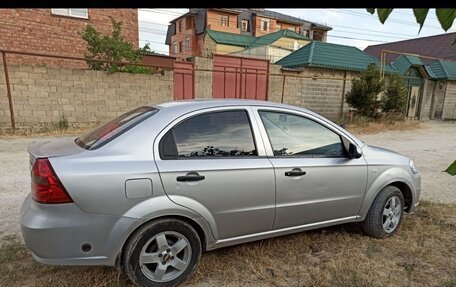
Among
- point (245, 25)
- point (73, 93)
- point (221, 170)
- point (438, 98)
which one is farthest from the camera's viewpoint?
point (245, 25)

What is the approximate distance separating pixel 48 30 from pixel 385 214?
568 inches

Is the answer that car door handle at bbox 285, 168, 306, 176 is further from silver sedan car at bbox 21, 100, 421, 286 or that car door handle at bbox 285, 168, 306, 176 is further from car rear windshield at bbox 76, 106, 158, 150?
car rear windshield at bbox 76, 106, 158, 150

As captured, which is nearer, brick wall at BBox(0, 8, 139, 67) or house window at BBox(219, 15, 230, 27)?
brick wall at BBox(0, 8, 139, 67)

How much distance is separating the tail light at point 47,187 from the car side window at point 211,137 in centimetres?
74

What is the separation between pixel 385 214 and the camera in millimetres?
3434

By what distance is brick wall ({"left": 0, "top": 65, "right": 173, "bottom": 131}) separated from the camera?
899 cm

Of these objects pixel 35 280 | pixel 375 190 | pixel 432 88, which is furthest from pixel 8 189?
pixel 432 88

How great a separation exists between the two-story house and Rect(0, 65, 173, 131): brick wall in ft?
125

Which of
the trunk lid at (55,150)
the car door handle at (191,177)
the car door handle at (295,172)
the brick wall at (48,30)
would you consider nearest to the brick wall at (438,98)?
Answer: the brick wall at (48,30)

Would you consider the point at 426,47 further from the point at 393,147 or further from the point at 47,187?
the point at 47,187

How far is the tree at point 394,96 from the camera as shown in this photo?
13977mm

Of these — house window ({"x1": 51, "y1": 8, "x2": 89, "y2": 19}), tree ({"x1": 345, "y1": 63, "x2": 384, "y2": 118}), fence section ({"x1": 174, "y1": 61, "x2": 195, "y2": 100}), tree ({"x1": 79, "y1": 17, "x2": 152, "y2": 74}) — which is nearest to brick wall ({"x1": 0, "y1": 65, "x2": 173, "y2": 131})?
fence section ({"x1": 174, "y1": 61, "x2": 195, "y2": 100})

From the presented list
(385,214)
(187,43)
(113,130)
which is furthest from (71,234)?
(187,43)

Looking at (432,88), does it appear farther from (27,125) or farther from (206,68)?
(27,125)
